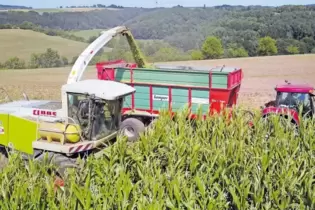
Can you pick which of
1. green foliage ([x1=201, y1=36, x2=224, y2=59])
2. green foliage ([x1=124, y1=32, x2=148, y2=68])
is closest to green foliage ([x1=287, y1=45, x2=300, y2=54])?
green foliage ([x1=201, y1=36, x2=224, y2=59])

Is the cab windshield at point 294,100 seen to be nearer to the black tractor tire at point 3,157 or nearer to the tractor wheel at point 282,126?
the tractor wheel at point 282,126

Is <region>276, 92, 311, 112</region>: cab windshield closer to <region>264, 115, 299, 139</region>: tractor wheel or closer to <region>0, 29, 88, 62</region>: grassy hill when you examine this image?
<region>264, 115, 299, 139</region>: tractor wheel

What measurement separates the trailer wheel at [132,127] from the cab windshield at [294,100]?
304 centimetres

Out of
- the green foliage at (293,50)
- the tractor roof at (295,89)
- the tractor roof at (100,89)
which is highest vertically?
the green foliage at (293,50)

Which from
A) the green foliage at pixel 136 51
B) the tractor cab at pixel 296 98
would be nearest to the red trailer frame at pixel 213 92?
the green foliage at pixel 136 51

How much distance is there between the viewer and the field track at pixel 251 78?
17453 millimetres

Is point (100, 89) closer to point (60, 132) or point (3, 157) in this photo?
point (60, 132)

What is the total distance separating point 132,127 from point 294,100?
3560mm

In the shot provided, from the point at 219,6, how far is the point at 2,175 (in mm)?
74007

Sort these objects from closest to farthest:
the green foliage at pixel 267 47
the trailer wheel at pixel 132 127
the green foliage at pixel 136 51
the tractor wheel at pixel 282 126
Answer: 1. the tractor wheel at pixel 282 126
2. the trailer wheel at pixel 132 127
3. the green foliage at pixel 136 51
4. the green foliage at pixel 267 47

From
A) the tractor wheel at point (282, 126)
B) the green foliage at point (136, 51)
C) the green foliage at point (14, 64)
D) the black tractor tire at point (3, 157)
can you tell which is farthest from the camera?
the green foliage at point (14, 64)

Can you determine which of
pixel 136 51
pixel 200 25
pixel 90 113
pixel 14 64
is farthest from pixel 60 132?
pixel 200 25

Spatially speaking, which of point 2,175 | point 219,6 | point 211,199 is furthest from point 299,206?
point 219,6

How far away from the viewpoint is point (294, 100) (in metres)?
9.18
